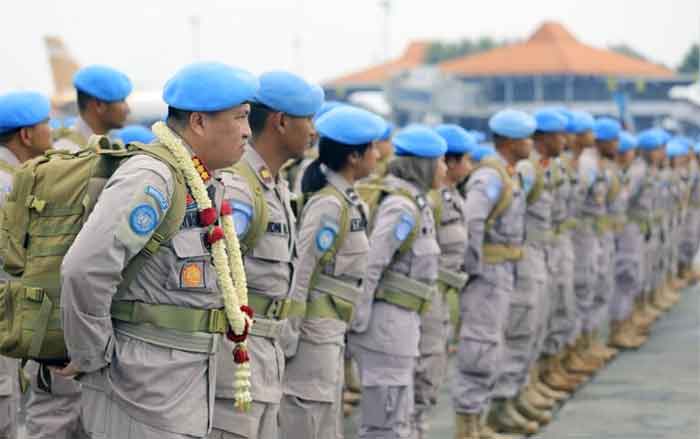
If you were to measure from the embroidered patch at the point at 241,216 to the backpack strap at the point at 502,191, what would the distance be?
3699 millimetres

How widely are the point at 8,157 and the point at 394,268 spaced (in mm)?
1975

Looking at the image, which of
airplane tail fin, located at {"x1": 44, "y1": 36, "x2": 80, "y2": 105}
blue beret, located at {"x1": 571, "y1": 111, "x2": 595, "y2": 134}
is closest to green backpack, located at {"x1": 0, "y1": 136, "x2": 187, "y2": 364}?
blue beret, located at {"x1": 571, "y1": 111, "x2": 595, "y2": 134}

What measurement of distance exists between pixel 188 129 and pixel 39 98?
81.1 inches

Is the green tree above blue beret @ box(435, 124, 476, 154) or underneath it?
underneath

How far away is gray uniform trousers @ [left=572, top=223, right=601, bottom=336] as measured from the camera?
34.3 ft

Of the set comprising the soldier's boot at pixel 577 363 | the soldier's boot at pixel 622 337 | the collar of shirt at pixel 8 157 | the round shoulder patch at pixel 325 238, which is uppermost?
the collar of shirt at pixel 8 157

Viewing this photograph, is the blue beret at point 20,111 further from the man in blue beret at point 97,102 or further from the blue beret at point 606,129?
the blue beret at point 606,129

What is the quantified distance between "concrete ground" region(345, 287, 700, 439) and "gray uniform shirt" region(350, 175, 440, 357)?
1.88 m

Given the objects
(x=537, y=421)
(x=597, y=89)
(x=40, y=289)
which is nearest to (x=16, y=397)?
(x=40, y=289)

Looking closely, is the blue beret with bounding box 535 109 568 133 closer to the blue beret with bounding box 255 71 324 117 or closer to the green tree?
the blue beret with bounding box 255 71 324 117

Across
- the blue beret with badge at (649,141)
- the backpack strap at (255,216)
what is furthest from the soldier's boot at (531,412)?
the blue beret with badge at (649,141)

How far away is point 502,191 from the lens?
7801 millimetres

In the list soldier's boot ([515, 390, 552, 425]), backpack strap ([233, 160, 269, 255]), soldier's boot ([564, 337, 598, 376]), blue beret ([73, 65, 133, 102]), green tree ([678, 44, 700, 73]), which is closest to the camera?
backpack strap ([233, 160, 269, 255])

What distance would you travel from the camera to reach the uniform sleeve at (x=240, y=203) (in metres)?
4.29
